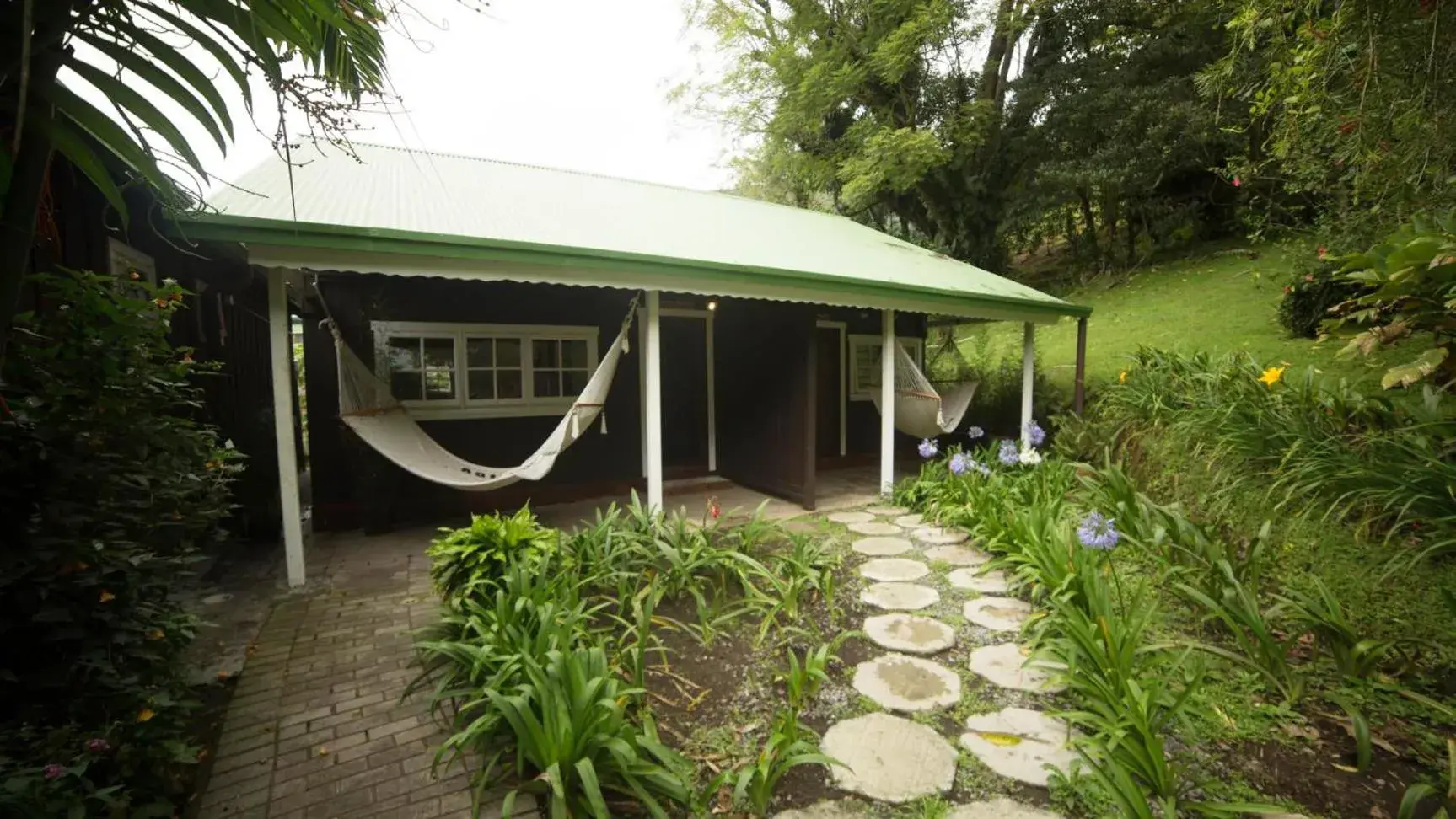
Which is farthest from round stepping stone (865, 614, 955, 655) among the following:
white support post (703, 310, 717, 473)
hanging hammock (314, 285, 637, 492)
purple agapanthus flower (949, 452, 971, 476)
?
white support post (703, 310, 717, 473)

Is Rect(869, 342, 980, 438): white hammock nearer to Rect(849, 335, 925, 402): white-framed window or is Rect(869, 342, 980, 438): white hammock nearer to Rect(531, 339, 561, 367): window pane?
Rect(849, 335, 925, 402): white-framed window

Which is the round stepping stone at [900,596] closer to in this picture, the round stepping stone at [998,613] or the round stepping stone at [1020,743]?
the round stepping stone at [998,613]

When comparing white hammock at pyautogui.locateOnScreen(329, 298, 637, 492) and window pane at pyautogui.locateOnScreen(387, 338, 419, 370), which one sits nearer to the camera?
white hammock at pyautogui.locateOnScreen(329, 298, 637, 492)

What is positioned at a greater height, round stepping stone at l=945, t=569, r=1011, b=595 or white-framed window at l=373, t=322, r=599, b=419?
white-framed window at l=373, t=322, r=599, b=419

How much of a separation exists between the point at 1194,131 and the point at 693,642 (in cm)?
1115

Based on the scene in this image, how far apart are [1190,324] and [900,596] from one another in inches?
269

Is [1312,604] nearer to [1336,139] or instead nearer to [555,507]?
[1336,139]

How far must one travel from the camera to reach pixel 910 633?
251 centimetres

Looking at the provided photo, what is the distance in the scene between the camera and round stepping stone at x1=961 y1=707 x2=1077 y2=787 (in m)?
1.69

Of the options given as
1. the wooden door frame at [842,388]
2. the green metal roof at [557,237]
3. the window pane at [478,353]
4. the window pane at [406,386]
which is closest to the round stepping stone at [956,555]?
the green metal roof at [557,237]

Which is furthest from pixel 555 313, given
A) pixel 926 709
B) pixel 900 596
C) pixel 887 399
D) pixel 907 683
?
pixel 926 709

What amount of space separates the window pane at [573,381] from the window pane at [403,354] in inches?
41.1

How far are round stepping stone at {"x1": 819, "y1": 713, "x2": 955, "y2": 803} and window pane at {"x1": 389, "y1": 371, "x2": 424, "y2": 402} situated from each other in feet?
11.7

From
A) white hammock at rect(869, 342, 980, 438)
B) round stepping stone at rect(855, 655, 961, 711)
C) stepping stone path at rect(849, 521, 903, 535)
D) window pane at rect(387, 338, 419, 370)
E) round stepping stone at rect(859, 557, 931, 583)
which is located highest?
window pane at rect(387, 338, 419, 370)
